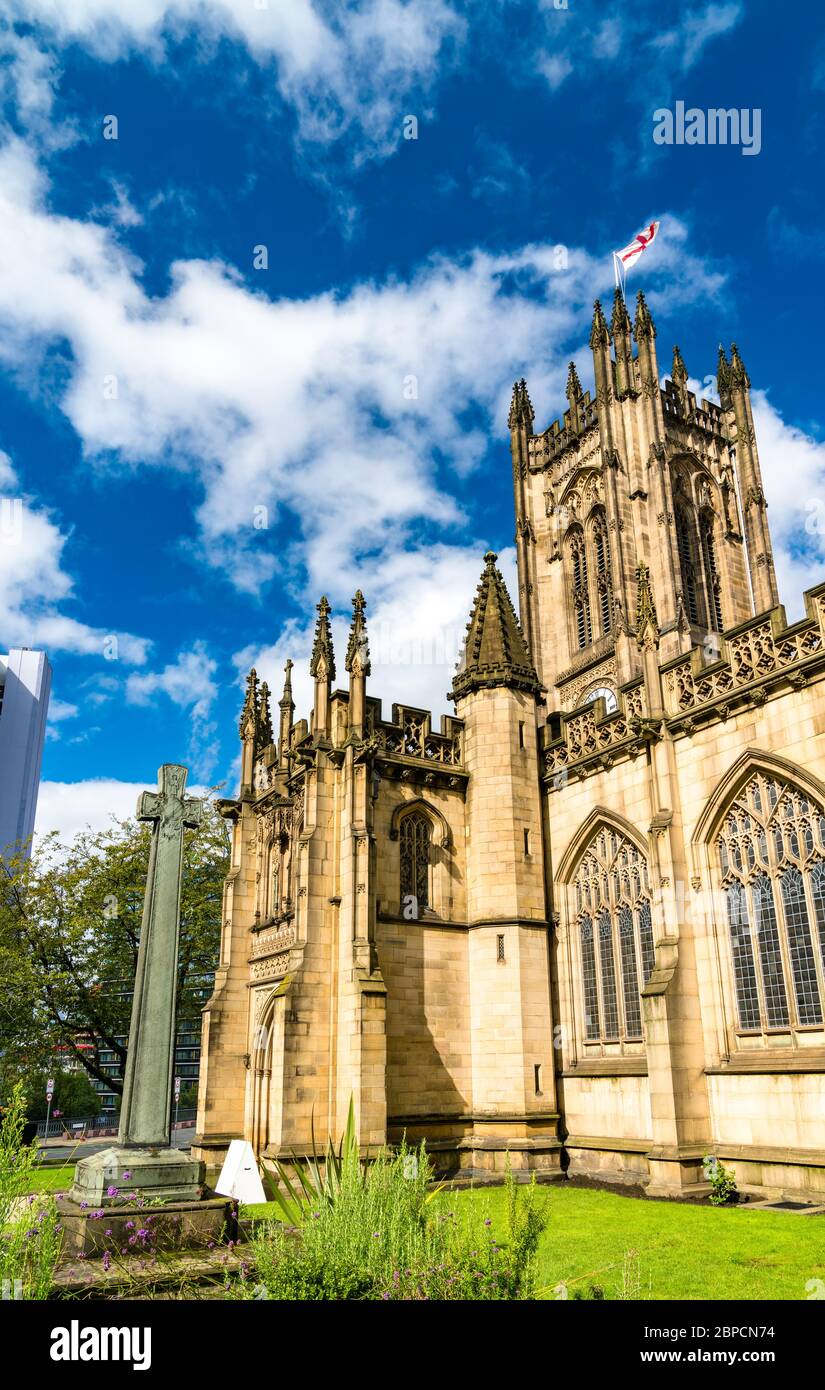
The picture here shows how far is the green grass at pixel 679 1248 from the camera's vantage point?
33.8 feet

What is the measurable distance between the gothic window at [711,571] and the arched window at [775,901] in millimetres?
34173

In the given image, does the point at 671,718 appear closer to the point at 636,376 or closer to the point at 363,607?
the point at 363,607

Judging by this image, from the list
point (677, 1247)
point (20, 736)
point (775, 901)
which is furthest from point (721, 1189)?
point (20, 736)

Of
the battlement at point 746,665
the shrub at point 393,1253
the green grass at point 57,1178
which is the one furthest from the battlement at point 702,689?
the green grass at point 57,1178

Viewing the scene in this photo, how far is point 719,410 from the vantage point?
6006 cm

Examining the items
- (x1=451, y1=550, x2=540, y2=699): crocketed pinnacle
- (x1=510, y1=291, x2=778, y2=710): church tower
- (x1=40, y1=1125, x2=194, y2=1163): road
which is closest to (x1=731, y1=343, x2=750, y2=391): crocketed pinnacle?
(x1=510, y1=291, x2=778, y2=710): church tower

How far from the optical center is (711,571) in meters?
54.3

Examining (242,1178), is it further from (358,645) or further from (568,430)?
(568,430)

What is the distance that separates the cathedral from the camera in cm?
1794

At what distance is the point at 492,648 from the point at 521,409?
4046 centimetres

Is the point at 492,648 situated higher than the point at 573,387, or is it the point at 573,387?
the point at 573,387

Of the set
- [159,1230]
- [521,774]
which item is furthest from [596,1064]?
[159,1230]

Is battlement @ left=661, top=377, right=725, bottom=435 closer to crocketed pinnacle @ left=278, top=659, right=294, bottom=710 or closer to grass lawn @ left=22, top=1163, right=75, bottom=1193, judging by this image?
crocketed pinnacle @ left=278, top=659, right=294, bottom=710
